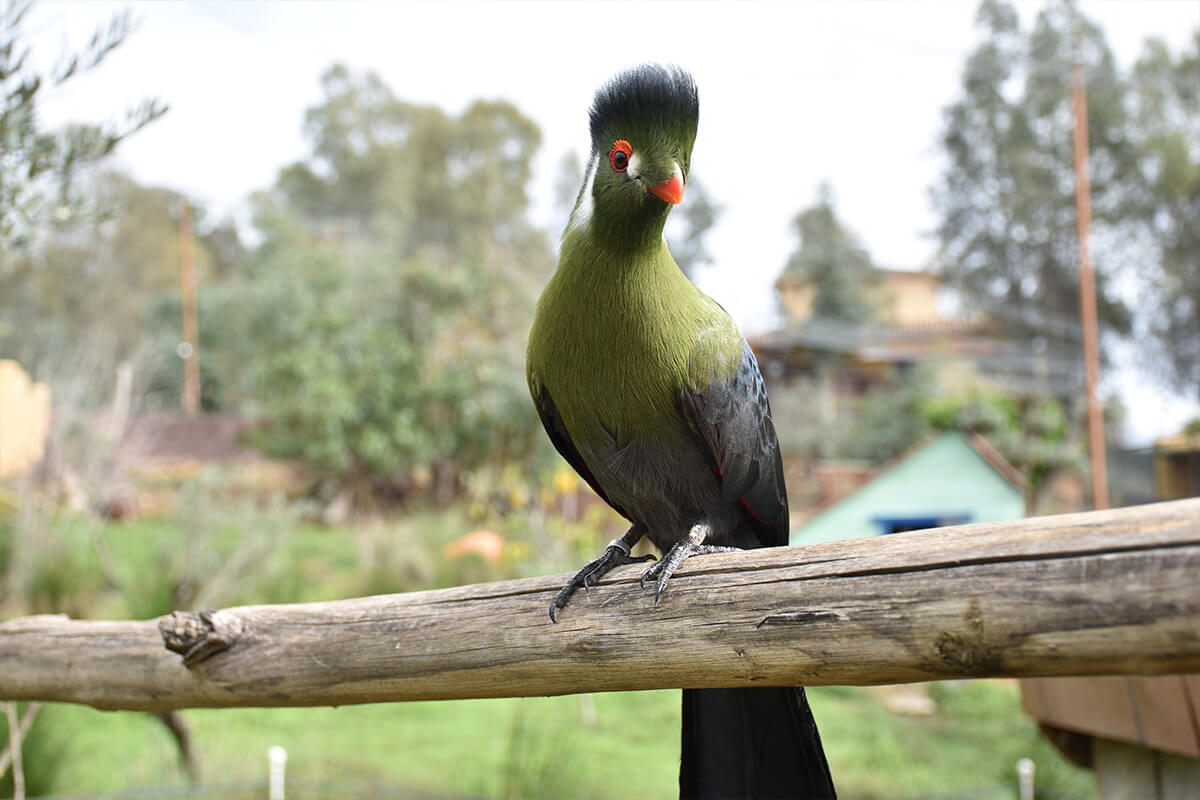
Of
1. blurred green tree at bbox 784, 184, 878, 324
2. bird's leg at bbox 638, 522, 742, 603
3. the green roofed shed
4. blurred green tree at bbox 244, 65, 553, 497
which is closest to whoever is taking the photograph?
bird's leg at bbox 638, 522, 742, 603

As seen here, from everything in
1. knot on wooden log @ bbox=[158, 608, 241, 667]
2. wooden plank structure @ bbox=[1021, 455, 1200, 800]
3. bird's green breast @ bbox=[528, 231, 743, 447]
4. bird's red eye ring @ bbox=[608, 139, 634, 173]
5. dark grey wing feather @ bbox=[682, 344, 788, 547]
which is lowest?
wooden plank structure @ bbox=[1021, 455, 1200, 800]

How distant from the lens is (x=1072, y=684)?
213 centimetres

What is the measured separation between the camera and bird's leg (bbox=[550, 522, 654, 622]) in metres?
1.32

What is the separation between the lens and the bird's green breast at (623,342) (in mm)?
1384

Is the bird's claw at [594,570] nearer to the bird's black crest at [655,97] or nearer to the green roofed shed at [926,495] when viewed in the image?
the bird's black crest at [655,97]

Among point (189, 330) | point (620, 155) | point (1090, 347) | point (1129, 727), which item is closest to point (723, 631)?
point (620, 155)

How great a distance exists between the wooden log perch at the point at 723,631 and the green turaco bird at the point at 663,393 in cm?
9

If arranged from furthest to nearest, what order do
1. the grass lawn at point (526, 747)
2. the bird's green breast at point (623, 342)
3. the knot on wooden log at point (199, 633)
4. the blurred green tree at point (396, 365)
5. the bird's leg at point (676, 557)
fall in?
the blurred green tree at point (396, 365) < the grass lawn at point (526, 747) < the knot on wooden log at point (199, 633) < the bird's green breast at point (623, 342) < the bird's leg at point (676, 557)

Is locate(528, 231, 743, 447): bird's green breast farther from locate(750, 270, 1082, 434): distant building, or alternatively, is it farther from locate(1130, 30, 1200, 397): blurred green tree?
locate(1130, 30, 1200, 397): blurred green tree

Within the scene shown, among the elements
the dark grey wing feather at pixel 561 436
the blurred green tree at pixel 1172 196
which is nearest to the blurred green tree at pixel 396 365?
the dark grey wing feather at pixel 561 436

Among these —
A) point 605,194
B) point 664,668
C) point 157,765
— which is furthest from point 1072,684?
point 157,765

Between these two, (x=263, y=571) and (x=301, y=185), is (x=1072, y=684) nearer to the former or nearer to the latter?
(x=263, y=571)

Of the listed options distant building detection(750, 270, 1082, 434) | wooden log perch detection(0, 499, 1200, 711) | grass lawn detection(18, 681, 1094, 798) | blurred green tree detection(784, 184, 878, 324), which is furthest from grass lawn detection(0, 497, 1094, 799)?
blurred green tree detection(784, 184, 878, 324)

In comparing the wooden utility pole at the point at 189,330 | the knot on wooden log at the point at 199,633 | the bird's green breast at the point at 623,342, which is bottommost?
the knot on wooden log at the point at 199,633
